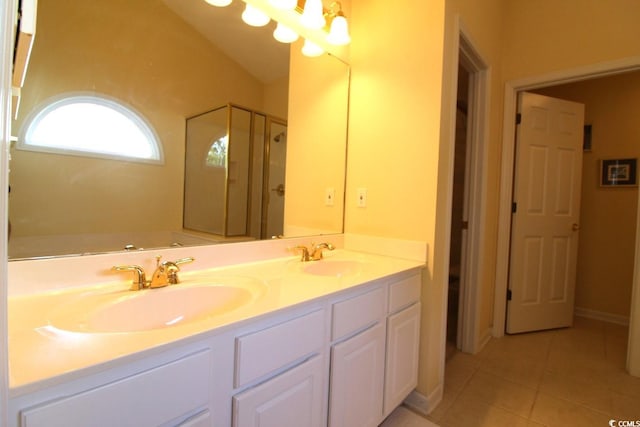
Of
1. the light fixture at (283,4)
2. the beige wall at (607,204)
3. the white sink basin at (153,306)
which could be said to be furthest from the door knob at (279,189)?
the beige wall at (607,204)

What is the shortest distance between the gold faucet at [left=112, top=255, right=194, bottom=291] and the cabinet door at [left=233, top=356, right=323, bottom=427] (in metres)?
0.45

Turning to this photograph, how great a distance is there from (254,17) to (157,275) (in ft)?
4.00

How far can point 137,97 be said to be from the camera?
1027 millimetres

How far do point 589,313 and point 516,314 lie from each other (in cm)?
105

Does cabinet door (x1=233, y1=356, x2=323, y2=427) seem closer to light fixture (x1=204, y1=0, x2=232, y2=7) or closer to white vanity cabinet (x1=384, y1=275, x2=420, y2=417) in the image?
white vanity cabinet (x1=384, y1=275, x2=420, y2=417)

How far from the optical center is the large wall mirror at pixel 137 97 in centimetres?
86


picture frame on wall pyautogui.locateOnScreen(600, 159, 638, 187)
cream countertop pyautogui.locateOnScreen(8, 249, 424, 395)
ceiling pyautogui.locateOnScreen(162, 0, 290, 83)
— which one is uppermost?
ceiling pyautogui.locateOnScreen(162, 0, 290, 83)

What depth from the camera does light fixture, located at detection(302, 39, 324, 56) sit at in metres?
1.64

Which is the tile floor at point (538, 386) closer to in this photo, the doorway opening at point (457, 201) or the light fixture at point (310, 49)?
the doorway opening at point (457, 201)

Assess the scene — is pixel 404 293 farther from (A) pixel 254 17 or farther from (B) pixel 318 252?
(A) pixel 254 17

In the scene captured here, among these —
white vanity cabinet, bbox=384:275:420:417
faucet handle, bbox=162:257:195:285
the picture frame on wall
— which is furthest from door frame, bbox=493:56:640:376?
faucet handle, bbox=162:257:195:285

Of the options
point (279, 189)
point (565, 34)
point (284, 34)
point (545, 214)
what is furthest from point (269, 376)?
point (565, 34)

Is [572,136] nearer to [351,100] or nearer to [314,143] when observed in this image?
[351,100]

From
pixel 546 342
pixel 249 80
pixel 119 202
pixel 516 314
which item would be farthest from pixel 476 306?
pixel 119 202
